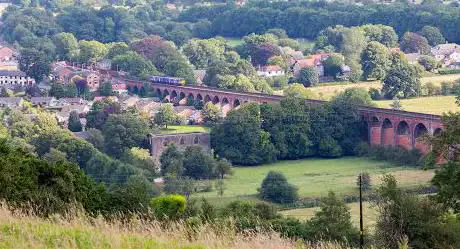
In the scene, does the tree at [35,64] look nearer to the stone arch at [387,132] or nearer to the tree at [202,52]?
the tree at [202,52]

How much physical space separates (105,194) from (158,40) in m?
46.2

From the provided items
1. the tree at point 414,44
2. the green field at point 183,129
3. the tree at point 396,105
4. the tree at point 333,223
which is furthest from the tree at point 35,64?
the tree at point 333,223

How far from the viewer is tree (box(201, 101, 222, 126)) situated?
42509 millimetres

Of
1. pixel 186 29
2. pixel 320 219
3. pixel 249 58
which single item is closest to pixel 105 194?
pixel 320 219

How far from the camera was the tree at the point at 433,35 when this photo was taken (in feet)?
216

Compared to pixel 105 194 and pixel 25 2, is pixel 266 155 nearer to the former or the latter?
pixel 105 194

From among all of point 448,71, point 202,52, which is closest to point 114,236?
point 448,71

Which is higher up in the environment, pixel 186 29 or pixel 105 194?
pixel 186 29

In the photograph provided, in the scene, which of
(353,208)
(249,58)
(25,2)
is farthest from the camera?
(25,2)

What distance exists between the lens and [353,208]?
86.3 ft

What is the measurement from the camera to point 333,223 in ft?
59.4

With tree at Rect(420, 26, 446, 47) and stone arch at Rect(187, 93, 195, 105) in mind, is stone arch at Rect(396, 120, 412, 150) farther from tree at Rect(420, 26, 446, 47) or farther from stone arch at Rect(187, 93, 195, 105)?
tree at Rect(420, 26, 446, 47)

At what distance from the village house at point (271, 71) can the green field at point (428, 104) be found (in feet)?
35.7

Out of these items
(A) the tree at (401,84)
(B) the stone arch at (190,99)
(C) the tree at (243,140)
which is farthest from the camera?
(B) the stone arch at (190,99)
